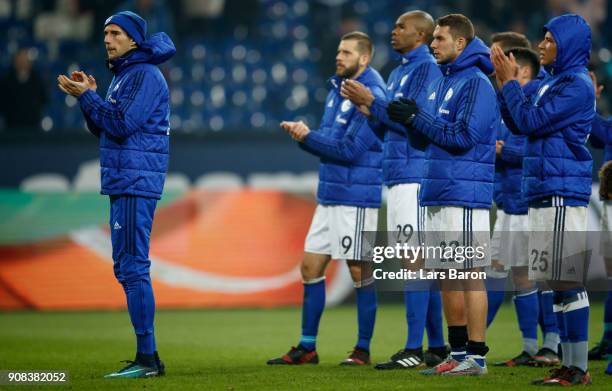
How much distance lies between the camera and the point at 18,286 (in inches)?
515

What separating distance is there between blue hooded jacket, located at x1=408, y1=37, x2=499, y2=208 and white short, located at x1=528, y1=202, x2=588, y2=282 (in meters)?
0.51

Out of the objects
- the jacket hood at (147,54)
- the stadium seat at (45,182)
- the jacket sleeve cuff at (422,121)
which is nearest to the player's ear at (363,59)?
the jacket sleeve cuff at (422,121)

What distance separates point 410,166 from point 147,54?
6.84 feet

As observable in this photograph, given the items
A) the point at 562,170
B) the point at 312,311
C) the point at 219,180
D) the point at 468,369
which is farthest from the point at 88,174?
the point at 562,170

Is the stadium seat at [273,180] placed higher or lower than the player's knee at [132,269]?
higher

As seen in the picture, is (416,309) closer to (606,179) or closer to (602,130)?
(606,179)

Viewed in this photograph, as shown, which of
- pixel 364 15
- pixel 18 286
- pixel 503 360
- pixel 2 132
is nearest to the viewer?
pixel 503 360

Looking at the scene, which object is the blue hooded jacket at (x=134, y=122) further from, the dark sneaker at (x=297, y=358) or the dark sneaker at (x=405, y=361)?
the dark sneaker at (x=405, y=361)

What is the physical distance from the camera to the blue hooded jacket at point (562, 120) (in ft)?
22.5

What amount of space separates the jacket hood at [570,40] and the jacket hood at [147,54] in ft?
8.16

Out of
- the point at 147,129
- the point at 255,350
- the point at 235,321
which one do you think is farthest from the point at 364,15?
the point at 147,129

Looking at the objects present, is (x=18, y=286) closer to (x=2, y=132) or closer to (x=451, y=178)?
(x=2, y=132)

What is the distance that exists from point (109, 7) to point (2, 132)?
3603 mm

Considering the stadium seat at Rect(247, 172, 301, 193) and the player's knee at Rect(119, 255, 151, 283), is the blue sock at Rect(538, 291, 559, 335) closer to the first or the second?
the player's knee at Rect(119, 255, 151, 283)
